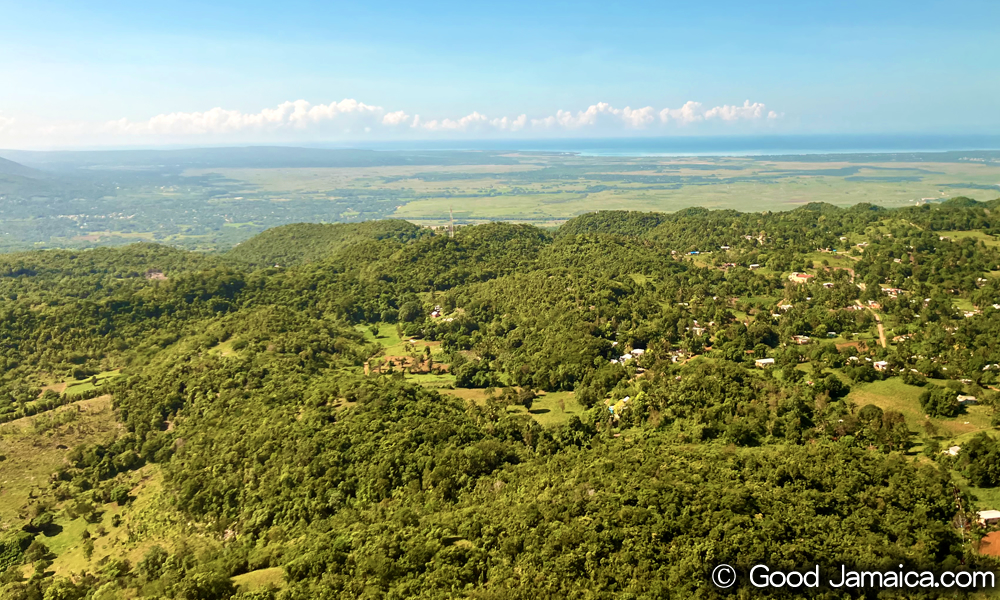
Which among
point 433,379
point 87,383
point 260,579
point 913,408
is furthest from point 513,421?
point 87,383

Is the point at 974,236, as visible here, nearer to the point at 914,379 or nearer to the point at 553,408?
the point at 914,379

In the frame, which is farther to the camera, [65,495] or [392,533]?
[65,495]

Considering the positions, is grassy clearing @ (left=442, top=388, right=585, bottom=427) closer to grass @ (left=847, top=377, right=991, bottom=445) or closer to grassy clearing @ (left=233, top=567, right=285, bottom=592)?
grass @ (left=847, top=377, right=991, bottom=445)

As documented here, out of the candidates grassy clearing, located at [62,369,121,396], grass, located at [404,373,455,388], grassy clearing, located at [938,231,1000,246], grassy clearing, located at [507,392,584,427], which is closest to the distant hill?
grassy clearing, located at [62,369,121,396]

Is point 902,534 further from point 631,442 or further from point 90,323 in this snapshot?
point 90,323

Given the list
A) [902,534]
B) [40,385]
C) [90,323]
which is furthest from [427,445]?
[90,323]
